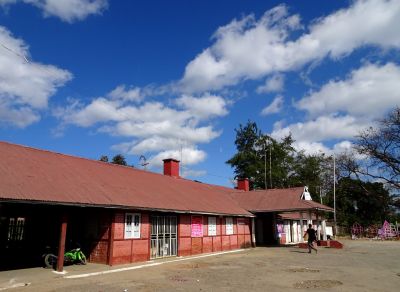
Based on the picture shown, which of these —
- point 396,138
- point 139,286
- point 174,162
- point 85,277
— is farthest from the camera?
point 396,138

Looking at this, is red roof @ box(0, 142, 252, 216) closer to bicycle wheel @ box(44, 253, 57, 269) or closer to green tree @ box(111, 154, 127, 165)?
bicycle wheel @ box(44, 253, 57, 269)

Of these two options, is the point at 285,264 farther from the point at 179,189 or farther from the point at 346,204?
the point at 346,204

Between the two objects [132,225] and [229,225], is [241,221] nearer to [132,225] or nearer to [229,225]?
[229,225]

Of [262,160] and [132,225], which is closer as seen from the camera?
[132,225]

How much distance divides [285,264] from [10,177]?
11315 millimetres

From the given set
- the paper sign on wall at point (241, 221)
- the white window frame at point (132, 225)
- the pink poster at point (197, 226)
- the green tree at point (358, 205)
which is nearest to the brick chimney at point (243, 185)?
the paper sign on wall at point (241, 221)

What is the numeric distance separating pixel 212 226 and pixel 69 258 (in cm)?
1036

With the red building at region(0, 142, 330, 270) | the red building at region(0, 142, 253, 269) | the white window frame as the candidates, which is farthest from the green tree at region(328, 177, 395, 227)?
the white window frame

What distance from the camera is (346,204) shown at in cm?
5878

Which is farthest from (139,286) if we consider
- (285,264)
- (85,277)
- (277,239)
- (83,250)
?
(277,239)

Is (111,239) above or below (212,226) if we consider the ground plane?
below

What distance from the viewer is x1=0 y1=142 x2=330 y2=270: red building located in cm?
1402

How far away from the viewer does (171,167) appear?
1104 inches

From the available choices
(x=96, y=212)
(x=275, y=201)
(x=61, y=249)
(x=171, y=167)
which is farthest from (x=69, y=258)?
(x=275, y=201)
